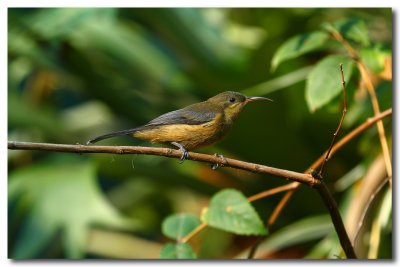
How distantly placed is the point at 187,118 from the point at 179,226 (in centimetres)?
31

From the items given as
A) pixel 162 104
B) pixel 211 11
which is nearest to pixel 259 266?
pixel 162 104

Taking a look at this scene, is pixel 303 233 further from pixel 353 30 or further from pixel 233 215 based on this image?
pixel 353 30

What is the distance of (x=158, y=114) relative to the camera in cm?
227

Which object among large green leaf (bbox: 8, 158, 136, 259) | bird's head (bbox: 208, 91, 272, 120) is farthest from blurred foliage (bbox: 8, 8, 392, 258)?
bird's head (bbox: 208, 91, 272, 120)

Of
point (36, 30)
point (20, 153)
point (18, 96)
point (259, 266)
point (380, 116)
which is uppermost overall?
point (36, 30)

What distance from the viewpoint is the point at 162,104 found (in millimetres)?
2291

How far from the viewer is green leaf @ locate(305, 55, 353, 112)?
1.32 m

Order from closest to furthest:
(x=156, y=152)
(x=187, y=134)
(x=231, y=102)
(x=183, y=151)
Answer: (x=156, y=152) < (x=183, y=151) < (x=187, y=134) < (x=231, y=102)

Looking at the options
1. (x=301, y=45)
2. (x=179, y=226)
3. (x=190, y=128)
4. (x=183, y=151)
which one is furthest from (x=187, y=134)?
(x=301, y=45)

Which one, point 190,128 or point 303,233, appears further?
point 303,233

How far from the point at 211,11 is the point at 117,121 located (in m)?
0.74

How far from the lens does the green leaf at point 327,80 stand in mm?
1323

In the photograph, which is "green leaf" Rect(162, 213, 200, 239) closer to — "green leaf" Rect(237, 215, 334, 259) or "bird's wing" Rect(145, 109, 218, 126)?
"bird's wing" Rect(145, 109, 218, 126)
